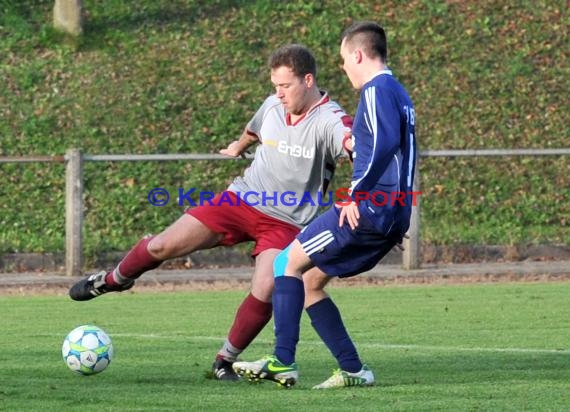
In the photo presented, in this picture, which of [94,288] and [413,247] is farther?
[413,247]

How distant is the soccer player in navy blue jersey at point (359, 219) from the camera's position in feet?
21.5

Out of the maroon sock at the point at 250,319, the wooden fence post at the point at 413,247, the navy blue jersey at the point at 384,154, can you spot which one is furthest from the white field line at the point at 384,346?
the wooden fence post at the point at 413,247

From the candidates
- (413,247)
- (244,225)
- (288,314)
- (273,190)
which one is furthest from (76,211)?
(288,314)

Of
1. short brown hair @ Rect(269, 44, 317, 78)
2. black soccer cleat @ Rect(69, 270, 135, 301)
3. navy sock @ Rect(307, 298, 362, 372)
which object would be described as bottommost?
navy sock @ Rect(307, 298, 362, 372)

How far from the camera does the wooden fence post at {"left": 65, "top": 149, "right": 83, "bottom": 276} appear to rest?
1499cm

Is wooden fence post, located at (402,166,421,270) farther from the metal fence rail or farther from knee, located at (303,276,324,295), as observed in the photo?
knee, located at (303,276,324,295)

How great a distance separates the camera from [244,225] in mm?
7707

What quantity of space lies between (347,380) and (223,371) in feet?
2.94

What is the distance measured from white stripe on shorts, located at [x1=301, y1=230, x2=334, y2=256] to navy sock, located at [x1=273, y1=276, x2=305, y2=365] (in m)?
0.20

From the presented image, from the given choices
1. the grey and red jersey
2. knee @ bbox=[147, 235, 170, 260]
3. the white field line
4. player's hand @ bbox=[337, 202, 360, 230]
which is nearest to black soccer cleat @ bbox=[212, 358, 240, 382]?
knee @ bbox=[147, 235, 170, 260]

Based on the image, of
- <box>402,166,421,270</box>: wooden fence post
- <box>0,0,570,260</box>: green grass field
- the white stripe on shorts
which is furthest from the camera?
<box>0,0,570,260</box>: green grass field

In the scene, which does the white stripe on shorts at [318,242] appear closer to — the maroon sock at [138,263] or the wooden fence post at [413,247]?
the maroon sock at [138,263]

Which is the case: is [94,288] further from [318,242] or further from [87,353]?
[318,242]

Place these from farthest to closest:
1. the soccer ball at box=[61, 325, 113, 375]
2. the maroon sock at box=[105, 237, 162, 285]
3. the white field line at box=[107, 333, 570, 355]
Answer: the white field line at box=[107, 333, 570, 355] < the maroon sock at box=[105, 237, 162, 285] < the soccer ball at box=[61, 325, 113, 375]
